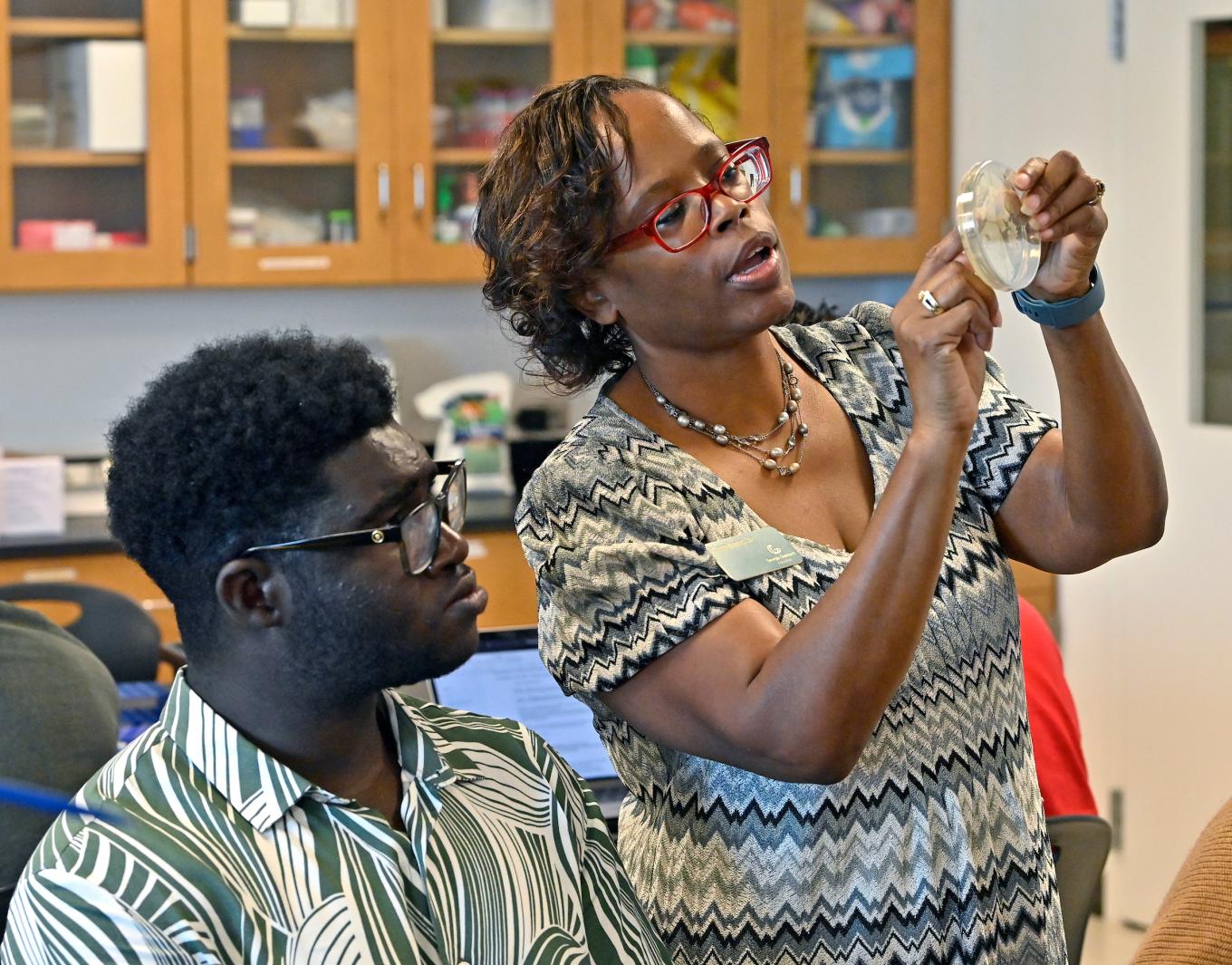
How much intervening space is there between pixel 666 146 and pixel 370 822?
1.92ft

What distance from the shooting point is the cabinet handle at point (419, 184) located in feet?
12.4

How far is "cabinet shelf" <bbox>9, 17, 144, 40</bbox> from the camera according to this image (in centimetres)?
358

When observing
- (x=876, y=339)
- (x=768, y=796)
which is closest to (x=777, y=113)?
(x=876, y=339)

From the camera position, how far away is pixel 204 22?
3.63m

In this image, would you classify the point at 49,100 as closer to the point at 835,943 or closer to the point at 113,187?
the point at 113,187

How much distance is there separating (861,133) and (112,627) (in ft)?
8.07

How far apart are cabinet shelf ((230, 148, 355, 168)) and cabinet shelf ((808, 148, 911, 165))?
124 centimetres

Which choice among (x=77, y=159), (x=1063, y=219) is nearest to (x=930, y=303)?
(x=1063, y=219)

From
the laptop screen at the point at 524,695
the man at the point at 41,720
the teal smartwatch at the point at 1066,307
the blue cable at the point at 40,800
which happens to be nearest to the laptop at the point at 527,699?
the laptop screen at the point at 524,695

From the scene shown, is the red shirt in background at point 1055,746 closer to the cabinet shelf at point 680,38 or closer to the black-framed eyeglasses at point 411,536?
the black-framed eyeglasses at point 411,536

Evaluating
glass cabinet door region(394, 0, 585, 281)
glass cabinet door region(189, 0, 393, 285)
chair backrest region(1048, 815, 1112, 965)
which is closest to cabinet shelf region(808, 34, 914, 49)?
glass cabinet door region(394, 0, 585, 281)

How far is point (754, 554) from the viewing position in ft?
3.79

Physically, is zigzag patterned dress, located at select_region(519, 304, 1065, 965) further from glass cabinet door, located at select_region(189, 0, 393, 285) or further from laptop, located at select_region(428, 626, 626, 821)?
glass cabinet door, located at select_region(189, 0, 393, 285)

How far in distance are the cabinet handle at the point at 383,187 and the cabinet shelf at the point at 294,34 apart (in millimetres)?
322
